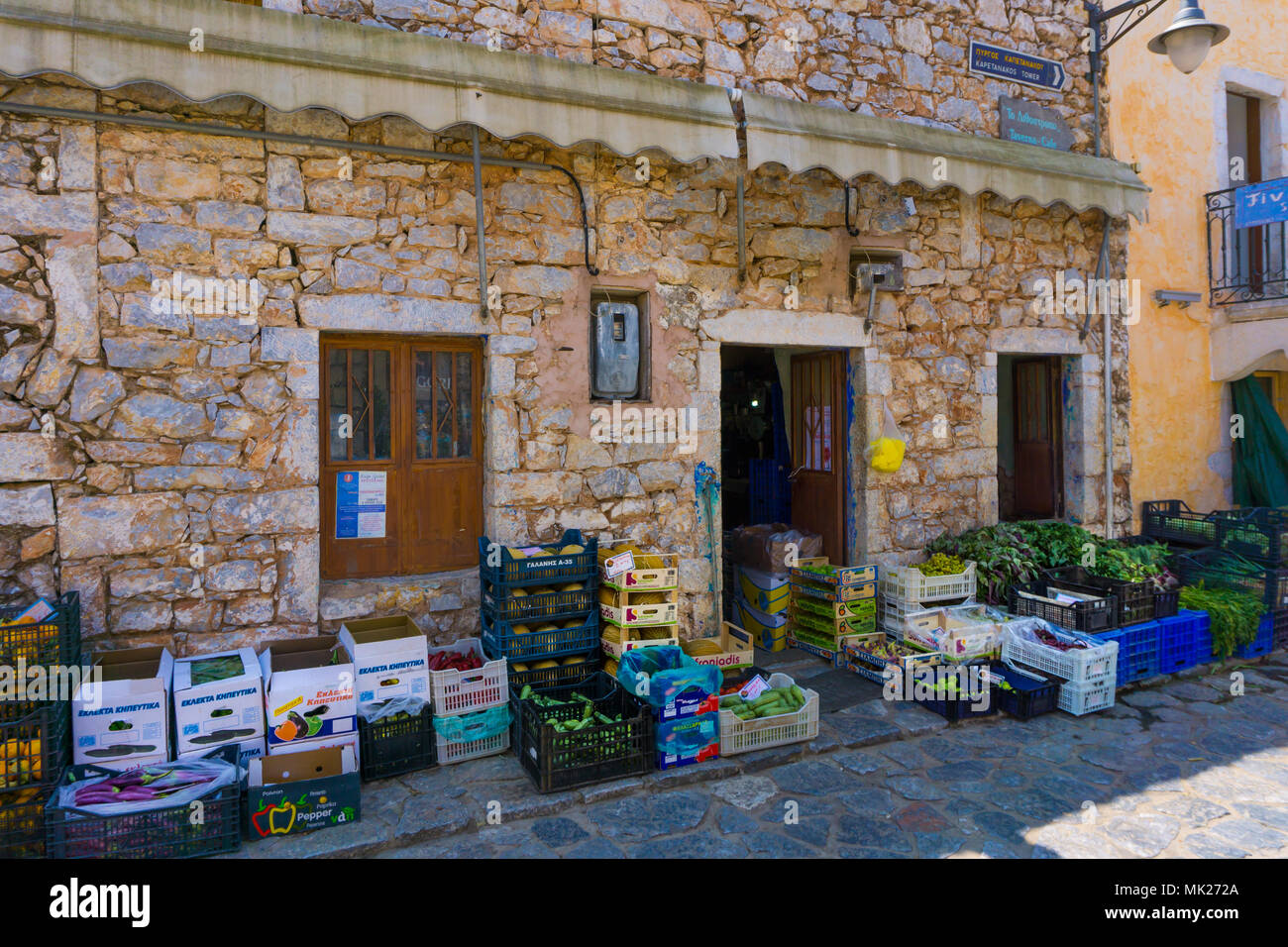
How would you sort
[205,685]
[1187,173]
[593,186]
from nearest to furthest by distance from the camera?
[205,685], [593,186], [1187,173]

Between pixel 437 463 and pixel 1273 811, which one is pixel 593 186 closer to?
pixel 437 463

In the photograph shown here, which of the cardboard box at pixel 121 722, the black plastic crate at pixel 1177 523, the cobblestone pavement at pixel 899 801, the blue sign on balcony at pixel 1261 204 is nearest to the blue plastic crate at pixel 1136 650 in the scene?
the cobblestone pavement at pixel 899 801

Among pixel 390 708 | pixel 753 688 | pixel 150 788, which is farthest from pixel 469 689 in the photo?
pixel 753 688

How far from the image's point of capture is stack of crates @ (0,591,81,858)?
367 centimetres

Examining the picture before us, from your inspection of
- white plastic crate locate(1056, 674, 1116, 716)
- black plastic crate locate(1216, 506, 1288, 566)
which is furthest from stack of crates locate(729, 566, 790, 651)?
black plastic crate locate(1216, 506, 1288, 566)

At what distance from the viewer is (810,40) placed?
6676mm

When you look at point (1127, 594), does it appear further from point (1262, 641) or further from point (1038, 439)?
point (1038, 439)

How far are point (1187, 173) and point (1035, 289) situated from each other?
2630 mm

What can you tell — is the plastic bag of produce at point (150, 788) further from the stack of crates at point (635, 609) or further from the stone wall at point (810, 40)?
the stone wall at point (810, 40)

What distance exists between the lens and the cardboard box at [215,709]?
411cm

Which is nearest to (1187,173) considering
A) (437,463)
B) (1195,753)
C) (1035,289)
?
(1035,289)

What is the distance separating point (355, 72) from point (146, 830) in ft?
13.2

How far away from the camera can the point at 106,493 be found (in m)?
4.68

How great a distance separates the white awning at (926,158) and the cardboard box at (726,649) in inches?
132
